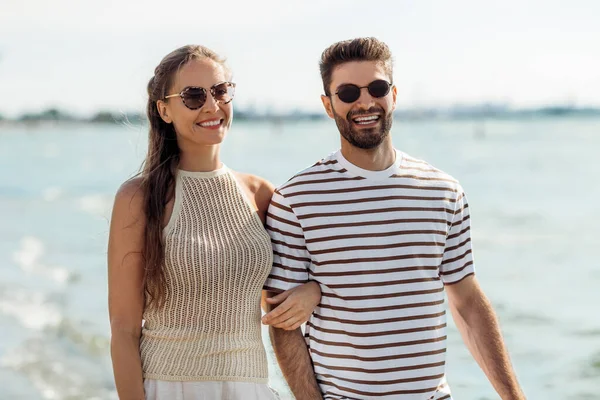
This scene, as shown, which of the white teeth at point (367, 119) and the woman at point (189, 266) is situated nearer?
the woman at point (189, 266)

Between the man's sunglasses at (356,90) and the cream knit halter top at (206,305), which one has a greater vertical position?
the man's sunglasses at (356,90)

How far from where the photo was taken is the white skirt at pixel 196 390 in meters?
3.34

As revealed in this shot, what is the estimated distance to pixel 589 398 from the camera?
8961mm

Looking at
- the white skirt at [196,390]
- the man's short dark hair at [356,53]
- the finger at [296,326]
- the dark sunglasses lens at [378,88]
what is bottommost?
the white skirt at [196,390]

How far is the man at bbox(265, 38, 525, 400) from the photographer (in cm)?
Answer: 348

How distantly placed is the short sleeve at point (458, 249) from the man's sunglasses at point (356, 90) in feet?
1.77

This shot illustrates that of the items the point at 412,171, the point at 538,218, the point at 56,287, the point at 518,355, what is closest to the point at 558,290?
the point at 518,355

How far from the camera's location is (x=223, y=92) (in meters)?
3.57

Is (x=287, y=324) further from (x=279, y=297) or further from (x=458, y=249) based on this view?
(x=458, y=249)

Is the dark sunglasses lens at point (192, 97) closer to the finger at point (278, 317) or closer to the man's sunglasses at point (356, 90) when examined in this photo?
the man's sunglasses at point (356, 90)

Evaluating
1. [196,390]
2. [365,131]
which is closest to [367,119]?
[365,131]

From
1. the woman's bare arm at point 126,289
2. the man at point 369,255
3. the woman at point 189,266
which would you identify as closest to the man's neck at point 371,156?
the man at point 369,255

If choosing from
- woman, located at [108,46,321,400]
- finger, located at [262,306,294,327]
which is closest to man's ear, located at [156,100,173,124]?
woman, located at [108,46,321,400]

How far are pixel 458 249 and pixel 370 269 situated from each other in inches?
17.1
